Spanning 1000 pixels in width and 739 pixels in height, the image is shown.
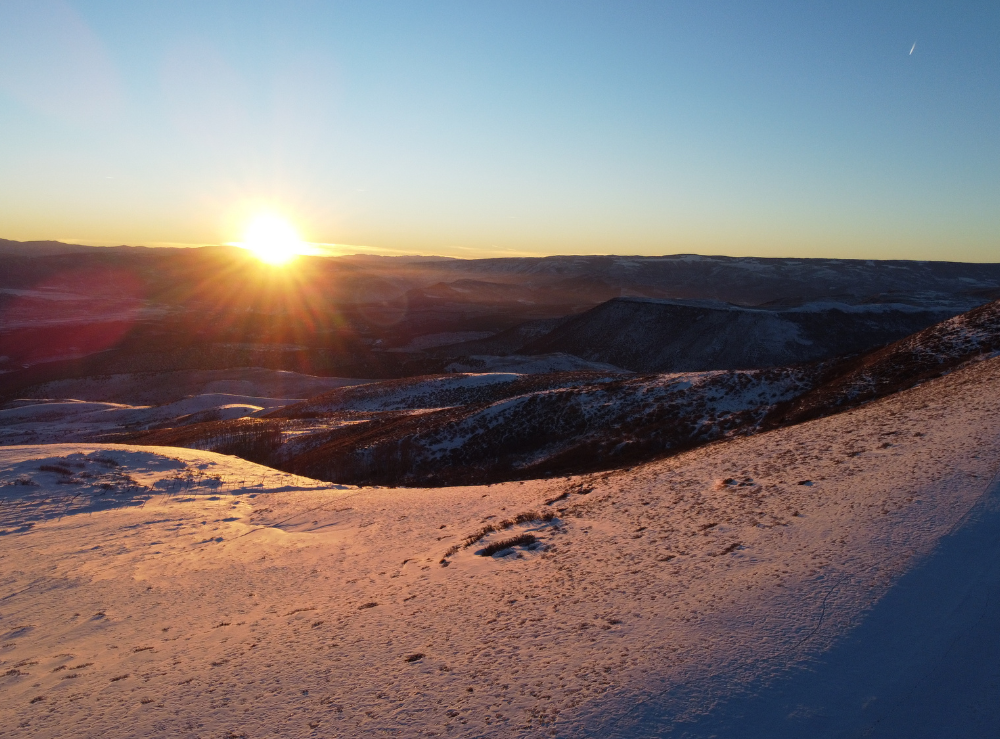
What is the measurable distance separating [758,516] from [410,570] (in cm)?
700

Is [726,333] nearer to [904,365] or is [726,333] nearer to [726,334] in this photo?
[726,334]

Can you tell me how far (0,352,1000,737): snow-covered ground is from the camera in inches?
264

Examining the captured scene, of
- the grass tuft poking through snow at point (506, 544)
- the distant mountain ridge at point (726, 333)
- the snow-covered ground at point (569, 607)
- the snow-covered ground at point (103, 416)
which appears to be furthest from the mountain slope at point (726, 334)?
the grass tuft poking through snow at point (506, 544)

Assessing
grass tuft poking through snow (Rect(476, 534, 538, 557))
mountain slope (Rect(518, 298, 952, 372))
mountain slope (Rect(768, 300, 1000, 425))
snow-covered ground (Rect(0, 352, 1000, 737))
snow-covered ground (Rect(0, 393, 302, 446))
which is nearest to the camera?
snow-covered ground (Rect(0, 352, 1000, 737))

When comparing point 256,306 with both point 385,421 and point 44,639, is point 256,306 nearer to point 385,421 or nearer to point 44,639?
point 385,421

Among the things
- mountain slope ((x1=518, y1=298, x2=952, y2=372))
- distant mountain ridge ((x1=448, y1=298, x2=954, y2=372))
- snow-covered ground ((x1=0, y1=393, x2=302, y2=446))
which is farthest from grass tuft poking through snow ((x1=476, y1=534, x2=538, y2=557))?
mountain slope ((x1=518, y1=298, x2=952, y2=372))

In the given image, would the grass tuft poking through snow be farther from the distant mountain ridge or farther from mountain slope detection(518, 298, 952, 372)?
mountain slope detection(518, 298, 952, 372)

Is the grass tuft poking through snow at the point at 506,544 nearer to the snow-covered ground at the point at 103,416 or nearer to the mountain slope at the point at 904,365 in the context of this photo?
the mountain slope at the point at 904,365

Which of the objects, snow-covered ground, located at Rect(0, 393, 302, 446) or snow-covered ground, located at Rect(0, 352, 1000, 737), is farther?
snow-covered ground, located at Rect(0, 393, 302, 446)

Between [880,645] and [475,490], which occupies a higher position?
[880,645]

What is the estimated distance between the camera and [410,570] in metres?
12.6

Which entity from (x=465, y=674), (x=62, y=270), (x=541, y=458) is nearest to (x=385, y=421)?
(x=541, y=458)

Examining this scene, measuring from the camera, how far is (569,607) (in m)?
9.41

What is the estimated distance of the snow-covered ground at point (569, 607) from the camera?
6699 mm
